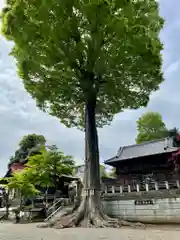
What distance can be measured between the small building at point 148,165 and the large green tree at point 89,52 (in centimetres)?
747

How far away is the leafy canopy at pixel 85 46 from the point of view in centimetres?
1191

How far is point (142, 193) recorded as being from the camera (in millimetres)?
14000

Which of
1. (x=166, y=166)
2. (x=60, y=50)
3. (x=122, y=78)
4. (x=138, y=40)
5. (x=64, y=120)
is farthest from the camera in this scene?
(x=166, y=166)

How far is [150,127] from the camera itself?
38812mm

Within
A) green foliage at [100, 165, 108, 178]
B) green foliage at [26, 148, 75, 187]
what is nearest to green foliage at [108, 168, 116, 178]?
green foliage at [100, 165, 108, 178]

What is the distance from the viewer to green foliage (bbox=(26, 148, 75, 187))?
16.1 m

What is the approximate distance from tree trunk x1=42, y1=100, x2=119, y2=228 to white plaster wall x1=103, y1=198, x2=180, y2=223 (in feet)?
7.28

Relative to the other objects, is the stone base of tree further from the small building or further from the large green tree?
the small building

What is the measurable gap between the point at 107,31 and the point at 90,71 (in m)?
2.50

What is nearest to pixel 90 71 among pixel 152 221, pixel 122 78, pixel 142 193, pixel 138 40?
pixel 122 78

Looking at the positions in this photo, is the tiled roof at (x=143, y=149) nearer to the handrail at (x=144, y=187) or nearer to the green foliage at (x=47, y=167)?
the handrail at (x=144, y=187)

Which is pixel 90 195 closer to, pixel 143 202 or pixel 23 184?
pixel 143 202

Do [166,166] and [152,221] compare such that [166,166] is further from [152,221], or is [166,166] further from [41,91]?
[41,91]

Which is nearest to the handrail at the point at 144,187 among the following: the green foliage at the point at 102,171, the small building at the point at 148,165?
the small building at the point at 148,165
